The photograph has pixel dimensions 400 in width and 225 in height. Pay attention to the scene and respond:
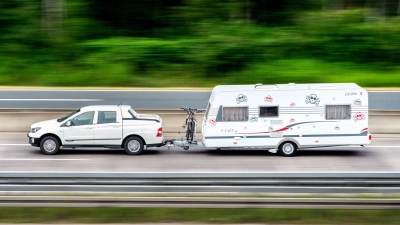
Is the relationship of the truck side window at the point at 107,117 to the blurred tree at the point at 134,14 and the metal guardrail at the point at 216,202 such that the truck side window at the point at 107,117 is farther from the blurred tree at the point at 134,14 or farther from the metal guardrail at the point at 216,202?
the blurred tree at the point at 134,14

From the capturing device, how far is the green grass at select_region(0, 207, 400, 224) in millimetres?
10727

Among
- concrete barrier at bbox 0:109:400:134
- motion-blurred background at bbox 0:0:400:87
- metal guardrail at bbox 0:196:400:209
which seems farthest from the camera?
motion-blurred background at bbox 0:0:400:87

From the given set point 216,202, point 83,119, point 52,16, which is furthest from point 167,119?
point 52,16

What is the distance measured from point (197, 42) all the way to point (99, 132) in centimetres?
1109

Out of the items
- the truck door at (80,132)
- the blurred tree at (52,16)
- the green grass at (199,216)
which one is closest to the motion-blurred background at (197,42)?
the blurred tree at (52,16)

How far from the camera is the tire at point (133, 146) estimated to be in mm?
17953

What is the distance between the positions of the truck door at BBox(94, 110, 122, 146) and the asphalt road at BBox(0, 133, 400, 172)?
0.42 m

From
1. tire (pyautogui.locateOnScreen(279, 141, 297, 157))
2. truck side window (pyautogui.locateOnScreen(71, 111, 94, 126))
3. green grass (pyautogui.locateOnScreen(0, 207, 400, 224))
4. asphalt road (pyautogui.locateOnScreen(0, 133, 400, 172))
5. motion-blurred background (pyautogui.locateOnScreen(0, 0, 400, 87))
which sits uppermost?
motion-blurred background (pyautogui.locateOnScreen(0, 0, 400, 87))

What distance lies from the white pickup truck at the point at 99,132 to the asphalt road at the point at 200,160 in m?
0.31

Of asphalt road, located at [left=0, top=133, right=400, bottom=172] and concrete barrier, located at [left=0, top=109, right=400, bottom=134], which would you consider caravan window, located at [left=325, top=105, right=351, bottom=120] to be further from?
concrete barrier, located at [left=0, top=109, right=400, bottom=134]

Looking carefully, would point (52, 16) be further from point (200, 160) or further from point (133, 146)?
point (200, 160)

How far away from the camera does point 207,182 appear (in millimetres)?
11406

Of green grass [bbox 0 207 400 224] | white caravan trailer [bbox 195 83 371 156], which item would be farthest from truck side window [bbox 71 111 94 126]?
green grass [bbox 0 207 400 224]

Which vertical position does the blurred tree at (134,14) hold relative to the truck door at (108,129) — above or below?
above
